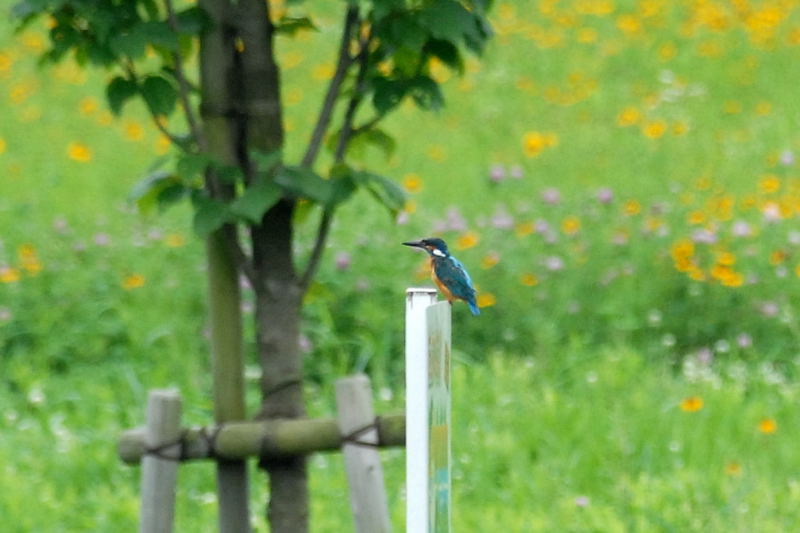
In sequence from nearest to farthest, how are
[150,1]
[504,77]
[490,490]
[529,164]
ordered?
[150,1], [490,490], [529,164], [504,77]

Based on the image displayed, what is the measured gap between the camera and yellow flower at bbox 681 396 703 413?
388 centimetres

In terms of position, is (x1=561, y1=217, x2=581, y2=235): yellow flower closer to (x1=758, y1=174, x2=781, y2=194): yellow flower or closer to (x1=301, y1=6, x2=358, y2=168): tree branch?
(x1=758, y1=174, x2=781, y2=194): yellow flower

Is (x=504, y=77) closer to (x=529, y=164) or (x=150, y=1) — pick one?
(x=529, y=164)

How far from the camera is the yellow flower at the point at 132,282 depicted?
17.0 ft

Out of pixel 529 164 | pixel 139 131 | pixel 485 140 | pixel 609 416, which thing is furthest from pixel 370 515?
pixel 139 131

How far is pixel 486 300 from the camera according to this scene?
490 centimetres

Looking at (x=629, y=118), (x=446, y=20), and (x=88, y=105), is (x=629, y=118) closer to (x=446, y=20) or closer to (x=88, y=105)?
(x=88, y=105)

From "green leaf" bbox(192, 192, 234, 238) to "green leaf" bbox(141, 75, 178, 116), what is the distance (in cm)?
18

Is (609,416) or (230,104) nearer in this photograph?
(230,104)

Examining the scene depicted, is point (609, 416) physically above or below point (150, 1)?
below

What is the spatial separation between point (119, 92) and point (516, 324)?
2650mm

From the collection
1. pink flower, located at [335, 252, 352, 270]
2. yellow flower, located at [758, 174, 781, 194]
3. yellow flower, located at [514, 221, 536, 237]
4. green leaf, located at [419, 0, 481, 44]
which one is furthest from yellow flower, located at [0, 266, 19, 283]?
green leaf, located at [419, 0, 481, 44]

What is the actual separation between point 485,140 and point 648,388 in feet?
13.1

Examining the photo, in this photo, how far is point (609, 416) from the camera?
13.7 ft
